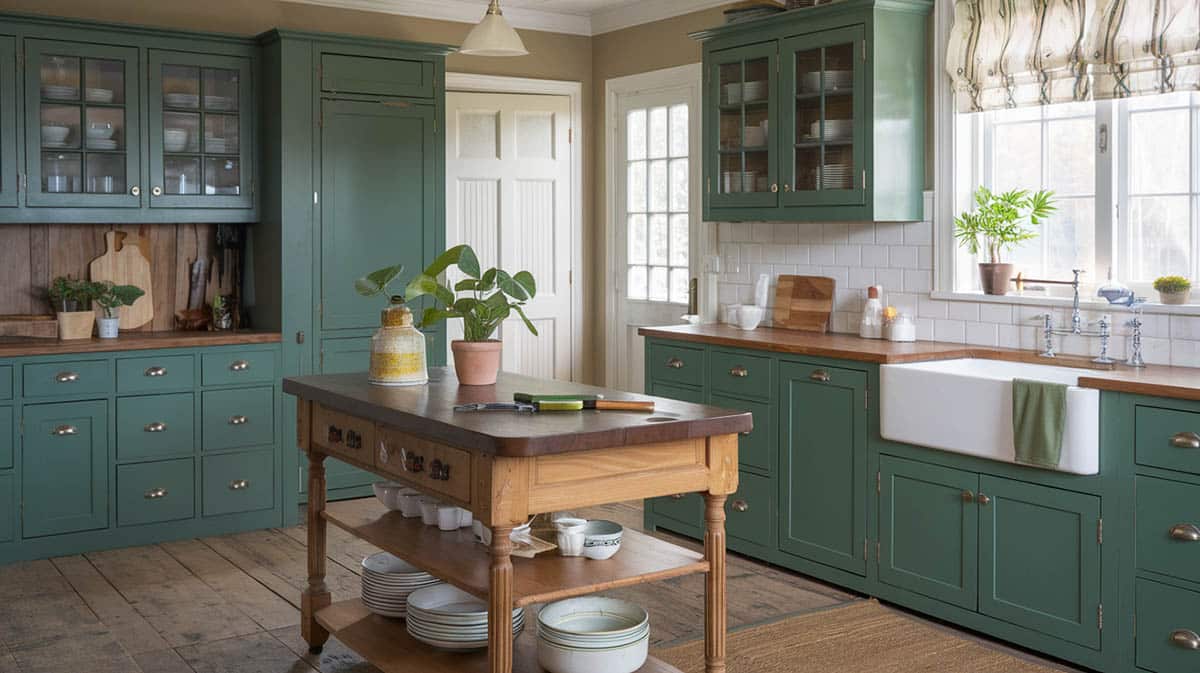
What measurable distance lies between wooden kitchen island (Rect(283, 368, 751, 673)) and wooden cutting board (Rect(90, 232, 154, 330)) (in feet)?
8.95

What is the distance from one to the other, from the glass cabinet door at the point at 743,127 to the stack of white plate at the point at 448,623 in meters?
2.74

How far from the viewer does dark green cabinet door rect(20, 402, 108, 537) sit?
554 centimetres

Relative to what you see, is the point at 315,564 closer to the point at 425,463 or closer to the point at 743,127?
the point at 425,463

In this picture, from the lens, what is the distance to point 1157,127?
4672 mm

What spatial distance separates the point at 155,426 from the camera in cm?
584

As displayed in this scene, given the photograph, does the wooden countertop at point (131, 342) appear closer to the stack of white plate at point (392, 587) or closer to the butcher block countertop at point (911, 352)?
the butcher block countertop at point (911, 352)

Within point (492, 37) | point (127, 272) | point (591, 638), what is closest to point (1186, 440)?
point (591, 638)

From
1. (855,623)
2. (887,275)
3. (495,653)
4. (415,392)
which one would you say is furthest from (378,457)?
(887,275)

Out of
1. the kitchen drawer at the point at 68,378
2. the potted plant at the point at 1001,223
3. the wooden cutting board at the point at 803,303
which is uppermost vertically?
the potted plant at the point at 1001,223

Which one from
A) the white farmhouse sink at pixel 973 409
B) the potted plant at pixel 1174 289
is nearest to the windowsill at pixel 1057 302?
the potted plant at pixel 1174 289

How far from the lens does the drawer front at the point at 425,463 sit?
3.26 m

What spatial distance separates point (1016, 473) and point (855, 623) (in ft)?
2.84

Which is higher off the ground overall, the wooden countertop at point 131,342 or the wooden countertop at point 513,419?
the wooden countertop at point 131,342

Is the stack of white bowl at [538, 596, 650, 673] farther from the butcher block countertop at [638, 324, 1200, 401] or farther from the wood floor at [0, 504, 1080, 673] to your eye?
the butcher block countertop at [638, 324, 1200, 401]
